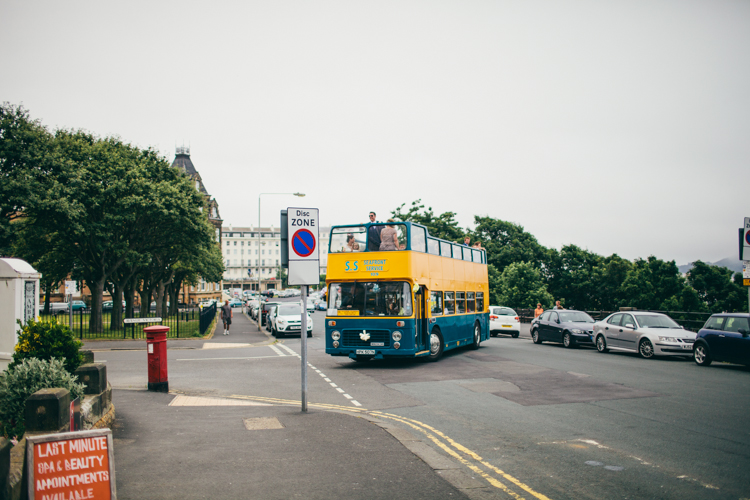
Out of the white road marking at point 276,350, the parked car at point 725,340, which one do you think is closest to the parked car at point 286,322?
the white road marking at point 276,350

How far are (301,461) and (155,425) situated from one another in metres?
3.00

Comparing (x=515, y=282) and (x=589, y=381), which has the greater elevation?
(x=515, y=282)

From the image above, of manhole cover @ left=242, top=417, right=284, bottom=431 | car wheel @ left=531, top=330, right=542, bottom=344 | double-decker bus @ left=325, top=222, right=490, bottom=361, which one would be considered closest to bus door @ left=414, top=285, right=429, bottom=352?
double-decker bus @ left=325, top=222, right=490, bottom=361

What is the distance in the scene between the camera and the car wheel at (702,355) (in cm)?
1580

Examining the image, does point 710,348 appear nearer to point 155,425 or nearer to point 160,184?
point 155,425

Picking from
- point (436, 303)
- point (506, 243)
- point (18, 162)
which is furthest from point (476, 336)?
point (506, 243)

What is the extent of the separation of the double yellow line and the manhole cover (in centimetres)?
149

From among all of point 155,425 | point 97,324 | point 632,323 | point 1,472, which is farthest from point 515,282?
point 1,472

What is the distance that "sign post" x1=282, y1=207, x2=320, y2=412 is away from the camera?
9.21m

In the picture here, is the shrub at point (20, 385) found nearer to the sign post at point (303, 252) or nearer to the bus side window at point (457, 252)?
the sign post at point (303, 252)

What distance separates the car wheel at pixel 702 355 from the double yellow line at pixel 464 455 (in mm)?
11006

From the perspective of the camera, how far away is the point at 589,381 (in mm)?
12922

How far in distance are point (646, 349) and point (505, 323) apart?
11.0 metres

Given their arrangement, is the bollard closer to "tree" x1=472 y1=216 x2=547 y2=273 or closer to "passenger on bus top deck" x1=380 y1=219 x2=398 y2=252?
"passenger on bus top deck" x1=380 y1=219 x2=398 y2=252
